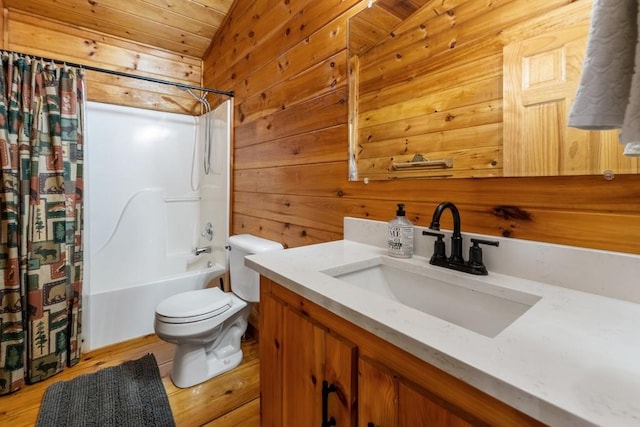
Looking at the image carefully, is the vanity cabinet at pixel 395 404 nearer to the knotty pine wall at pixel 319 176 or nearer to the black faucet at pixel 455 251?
the black faucet at pixel 455 251

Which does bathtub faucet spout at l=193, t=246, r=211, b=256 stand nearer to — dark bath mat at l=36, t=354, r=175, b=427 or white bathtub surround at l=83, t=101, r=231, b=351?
white bathtub surround at l=83, t=101, r=231, b=351

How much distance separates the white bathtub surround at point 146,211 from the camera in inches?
80.3

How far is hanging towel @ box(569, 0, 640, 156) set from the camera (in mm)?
414

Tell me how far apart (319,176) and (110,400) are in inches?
59.5

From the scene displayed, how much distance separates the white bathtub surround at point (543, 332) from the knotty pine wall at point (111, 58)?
2.32 metres

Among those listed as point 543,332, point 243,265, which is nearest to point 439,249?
point 543,332

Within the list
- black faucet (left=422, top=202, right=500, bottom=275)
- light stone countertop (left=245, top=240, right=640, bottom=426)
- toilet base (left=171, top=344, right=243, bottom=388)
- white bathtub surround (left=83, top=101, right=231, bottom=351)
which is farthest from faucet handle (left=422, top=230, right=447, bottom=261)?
white bathtub surround (left=83, top=101, right=231, bottom=351)

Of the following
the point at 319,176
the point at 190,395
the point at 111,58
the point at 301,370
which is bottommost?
the point at 190,395

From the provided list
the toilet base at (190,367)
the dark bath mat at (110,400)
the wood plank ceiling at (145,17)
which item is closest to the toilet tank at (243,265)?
the toilet base at (190,367)

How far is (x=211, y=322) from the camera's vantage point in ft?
5.00

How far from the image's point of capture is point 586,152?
706mm

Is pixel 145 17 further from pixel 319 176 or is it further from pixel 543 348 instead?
pixel 543 348

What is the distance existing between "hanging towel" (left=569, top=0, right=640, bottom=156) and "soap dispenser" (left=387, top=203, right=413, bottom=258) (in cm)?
58

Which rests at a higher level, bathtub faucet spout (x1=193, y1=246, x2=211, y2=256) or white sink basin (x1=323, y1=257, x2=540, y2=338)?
white sink basin (x1=323, y1=257, x2=540, y2=338)
